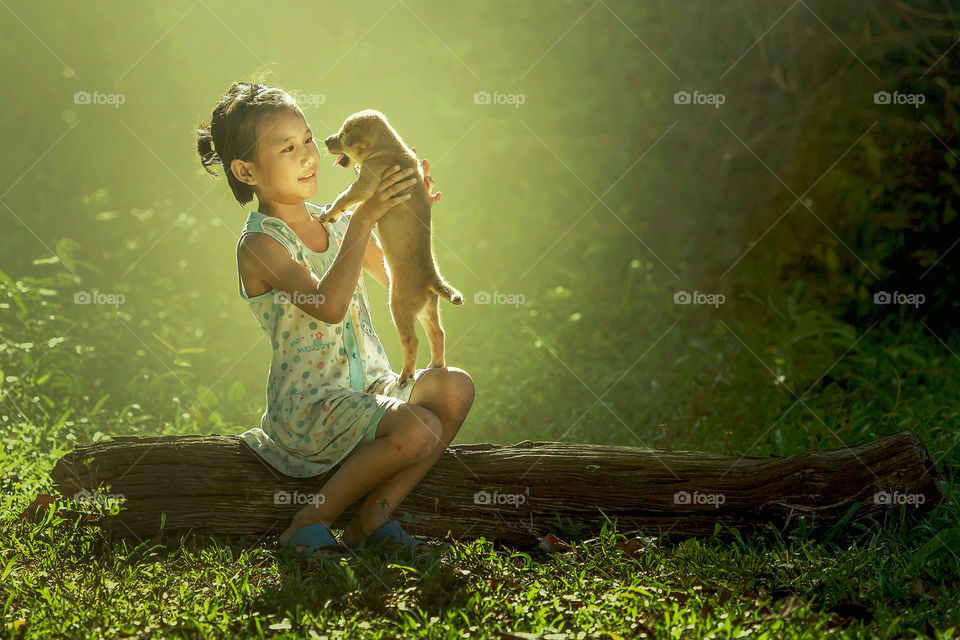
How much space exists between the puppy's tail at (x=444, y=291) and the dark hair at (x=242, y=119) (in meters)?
0.89

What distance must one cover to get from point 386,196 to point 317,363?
0.74 meters

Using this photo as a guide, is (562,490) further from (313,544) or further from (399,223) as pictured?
(399,223)

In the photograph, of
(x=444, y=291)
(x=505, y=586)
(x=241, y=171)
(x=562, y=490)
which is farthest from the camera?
(x=562, y=490)

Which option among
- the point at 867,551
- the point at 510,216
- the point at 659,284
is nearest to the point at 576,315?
the point at 659,284

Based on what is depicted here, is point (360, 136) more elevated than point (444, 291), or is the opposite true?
point (360, 136)

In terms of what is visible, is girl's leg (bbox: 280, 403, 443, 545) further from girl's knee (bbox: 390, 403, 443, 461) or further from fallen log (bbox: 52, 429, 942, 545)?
fallen log (bbox: 52, 429, 942, 545)

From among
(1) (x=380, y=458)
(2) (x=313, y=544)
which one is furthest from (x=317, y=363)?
(2) (x=313, y=544)

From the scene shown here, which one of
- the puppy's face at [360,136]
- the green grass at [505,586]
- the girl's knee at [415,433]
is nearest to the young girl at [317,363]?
the girl's knee at [415,433]

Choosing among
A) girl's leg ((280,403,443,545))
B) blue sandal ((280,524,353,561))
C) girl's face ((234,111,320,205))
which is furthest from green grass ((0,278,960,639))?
girl's face ((234,111,320,205))

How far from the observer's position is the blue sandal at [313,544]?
11.0 feet

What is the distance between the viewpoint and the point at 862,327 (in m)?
6.46

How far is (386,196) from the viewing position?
342cm

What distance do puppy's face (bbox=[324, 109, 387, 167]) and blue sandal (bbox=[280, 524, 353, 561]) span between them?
1.45 m

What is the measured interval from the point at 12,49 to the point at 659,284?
6262 mm
